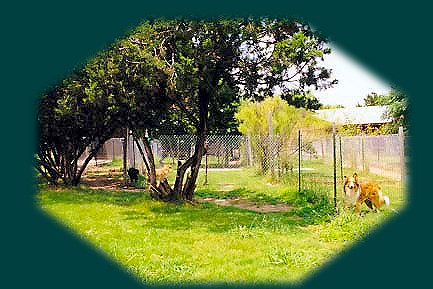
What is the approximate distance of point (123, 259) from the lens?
4.17 m

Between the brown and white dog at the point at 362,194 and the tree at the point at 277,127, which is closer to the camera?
the brown and white dog at the point at 362,194

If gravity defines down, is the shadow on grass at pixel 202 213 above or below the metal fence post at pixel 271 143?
below

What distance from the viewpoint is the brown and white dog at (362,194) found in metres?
5.95

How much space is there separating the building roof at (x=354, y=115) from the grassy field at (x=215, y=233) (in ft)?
14.6

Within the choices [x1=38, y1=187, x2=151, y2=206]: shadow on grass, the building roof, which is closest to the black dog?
[x1=38, y1=187, x2=151, y2=206]: shadow on grass

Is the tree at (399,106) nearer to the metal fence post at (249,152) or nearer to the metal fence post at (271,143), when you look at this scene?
the metal fence post at (271,143)

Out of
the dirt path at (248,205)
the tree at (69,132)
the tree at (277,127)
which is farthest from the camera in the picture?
the tree at (277,127)

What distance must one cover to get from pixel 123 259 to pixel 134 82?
3609mm

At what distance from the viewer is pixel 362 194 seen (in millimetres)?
6152

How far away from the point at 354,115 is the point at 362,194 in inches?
283

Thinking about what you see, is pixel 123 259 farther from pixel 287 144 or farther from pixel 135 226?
pixel 287 144

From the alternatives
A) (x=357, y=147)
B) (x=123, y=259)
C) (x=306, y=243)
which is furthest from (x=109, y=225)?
(x=357, y=147)

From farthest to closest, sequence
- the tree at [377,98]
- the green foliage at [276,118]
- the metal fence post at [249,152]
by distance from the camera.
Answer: the metal fence post at [249,152] < the green foliage at [276,118] < the tree at [377,98]

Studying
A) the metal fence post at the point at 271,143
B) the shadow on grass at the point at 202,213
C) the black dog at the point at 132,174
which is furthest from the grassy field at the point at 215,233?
the metal fence post at the point at 271,143
